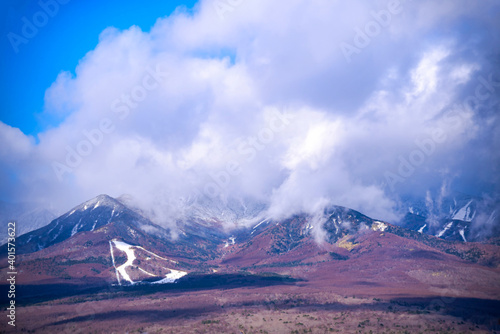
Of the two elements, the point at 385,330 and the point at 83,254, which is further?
the point at 83,254

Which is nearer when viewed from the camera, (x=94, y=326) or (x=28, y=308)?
(x=94, y=326)

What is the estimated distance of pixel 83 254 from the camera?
180m

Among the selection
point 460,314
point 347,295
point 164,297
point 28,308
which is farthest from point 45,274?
point 460,314

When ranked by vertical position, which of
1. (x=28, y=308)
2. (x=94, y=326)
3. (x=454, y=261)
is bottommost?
(x=454, y=261)

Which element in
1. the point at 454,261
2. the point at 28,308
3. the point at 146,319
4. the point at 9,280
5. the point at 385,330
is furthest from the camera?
the point at 454,261

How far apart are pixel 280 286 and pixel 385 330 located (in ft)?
224

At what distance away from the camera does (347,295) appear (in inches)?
4710

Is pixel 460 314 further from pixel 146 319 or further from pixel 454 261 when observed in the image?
pixel 146 319

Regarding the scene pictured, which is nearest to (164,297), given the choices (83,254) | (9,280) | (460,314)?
(9,280)

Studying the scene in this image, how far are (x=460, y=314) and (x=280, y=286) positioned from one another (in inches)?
2897

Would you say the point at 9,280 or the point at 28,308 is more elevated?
the point at 9,280

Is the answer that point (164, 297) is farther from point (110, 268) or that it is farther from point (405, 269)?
point (405, 269)

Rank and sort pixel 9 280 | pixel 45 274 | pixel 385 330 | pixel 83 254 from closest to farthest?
pixel 385 330, pixel 9 280, pixel 45 274, pixel 83 254

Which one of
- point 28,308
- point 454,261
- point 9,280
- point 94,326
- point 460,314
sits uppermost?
point 9,280
